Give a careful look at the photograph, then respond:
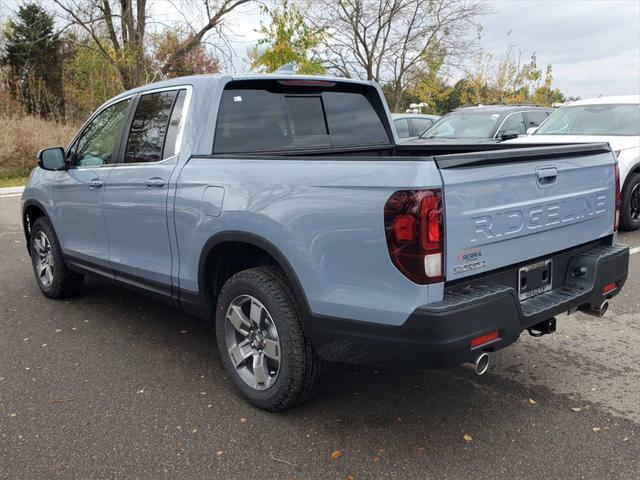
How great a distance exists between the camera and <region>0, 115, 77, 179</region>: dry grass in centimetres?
1952

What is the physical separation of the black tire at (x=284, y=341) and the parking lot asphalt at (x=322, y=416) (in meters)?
0.14

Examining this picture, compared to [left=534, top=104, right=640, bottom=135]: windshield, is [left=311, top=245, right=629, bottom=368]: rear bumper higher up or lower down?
lower down

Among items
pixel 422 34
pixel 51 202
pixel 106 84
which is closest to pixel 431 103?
pixel 422 34

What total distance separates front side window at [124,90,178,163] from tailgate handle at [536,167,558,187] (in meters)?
2.35

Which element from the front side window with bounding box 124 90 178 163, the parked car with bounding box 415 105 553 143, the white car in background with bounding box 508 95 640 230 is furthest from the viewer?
the parked car with bounding box 415 105 553 143

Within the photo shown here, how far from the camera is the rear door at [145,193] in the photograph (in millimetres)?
3879

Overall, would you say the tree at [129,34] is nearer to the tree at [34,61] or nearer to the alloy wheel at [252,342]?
the tree at [34,61]

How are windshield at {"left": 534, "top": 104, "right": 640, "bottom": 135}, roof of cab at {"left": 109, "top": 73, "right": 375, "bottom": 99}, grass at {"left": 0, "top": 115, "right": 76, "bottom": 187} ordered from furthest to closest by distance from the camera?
grass at {"left": 0, "top": 115, "right": 76, "bottom": 187} < windshield at {"left": 534, "top": 104, "right": 640, "bottom": 135} < roof of cab at {"left": 109, "top": 73, "right": 375, "bottom": 99}

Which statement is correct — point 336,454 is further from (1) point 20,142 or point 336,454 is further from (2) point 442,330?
(1) point 20,142

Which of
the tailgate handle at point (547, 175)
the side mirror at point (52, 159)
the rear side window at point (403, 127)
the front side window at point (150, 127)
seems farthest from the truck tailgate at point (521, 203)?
the rear side window at point (403, 127)

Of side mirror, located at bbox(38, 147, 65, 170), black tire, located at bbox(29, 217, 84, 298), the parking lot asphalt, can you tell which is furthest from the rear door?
black tire, located at bbox(29, 217, 84, 298)

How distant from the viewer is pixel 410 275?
2.58 meters

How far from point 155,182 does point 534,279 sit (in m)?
2.35

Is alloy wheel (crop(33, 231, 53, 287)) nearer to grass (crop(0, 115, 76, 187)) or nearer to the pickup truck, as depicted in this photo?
the pickup truck
